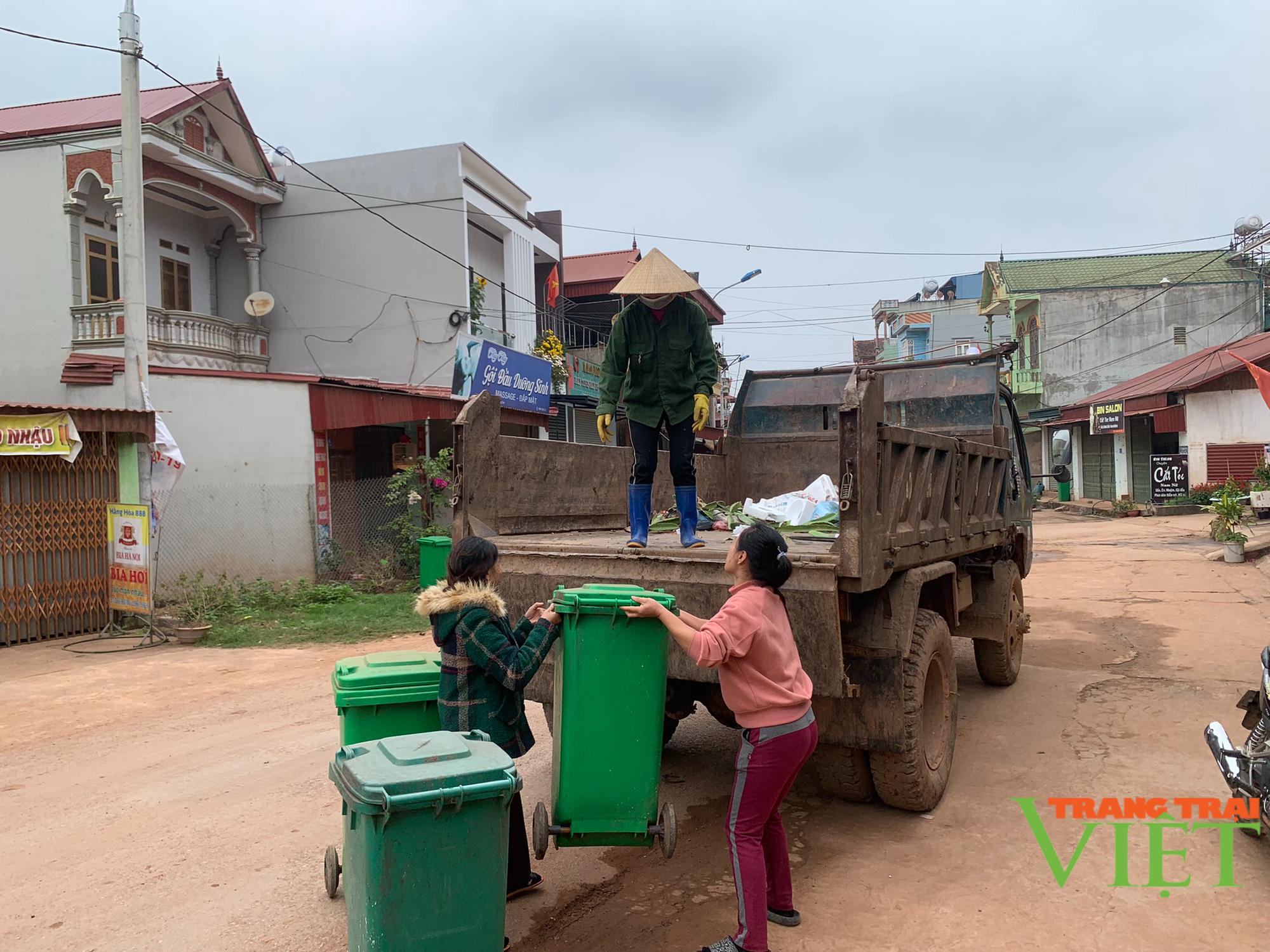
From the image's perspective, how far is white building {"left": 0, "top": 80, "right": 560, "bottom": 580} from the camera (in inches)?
481

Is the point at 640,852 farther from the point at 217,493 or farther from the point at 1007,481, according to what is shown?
the point at 217,493

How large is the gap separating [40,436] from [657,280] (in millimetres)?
7555

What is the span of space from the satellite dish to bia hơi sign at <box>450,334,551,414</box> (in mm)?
3442

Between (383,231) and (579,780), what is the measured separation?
1608cm

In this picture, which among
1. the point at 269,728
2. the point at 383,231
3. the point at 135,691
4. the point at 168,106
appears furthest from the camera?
the point at 383,231

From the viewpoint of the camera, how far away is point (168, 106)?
48.1 feet

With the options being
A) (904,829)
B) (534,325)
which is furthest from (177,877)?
(534,325)

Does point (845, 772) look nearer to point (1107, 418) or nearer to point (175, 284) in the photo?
point (175, 284)

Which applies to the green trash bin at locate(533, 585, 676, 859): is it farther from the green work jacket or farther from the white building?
the white building

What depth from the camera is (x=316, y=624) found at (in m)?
10.2

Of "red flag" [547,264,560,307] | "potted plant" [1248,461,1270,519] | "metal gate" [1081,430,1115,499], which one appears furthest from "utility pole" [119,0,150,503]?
"metal gate" [1081,430,1115,499]

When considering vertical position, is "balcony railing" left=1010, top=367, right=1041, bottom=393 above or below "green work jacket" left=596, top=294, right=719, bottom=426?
above

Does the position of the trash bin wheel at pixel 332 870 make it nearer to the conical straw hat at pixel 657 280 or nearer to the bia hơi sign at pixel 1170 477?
the conical straw hat at pixel 657 280

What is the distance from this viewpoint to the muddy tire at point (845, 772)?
4008 millimetres
